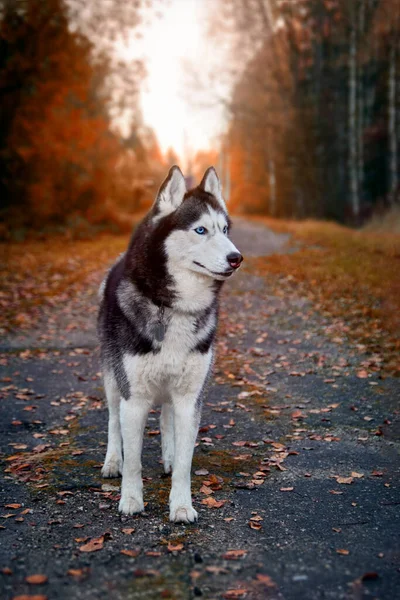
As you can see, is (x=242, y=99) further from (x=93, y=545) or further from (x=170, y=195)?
(x=93, y=545)

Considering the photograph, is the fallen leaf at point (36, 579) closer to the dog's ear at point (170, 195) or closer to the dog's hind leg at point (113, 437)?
the dog's hind leg at point (113, 437)

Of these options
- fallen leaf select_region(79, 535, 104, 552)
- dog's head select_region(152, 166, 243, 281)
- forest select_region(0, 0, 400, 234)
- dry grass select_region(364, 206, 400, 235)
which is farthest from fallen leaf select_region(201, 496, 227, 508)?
forest select_region(0, 0, 400, 234)

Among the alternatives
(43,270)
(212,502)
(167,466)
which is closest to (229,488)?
(212,502)

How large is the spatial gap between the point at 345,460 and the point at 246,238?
53.5 feet

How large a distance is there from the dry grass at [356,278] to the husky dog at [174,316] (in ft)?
14.5

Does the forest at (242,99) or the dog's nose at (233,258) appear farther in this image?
the forest at (242,99)

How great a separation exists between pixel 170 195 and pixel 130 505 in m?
2.15

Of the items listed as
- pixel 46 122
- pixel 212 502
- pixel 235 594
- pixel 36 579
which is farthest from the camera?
pixel 46 122

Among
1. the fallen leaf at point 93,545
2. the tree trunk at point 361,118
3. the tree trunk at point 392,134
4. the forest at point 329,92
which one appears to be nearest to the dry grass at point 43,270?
the fallen leaf at point 93,545

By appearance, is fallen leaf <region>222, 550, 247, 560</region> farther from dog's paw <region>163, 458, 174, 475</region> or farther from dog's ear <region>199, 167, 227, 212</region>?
dog's ear <region>199, 167, 227, 212</region>

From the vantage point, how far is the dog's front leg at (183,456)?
406 centimetres

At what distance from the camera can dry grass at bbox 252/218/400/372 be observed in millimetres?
9305

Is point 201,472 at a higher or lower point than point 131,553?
lower

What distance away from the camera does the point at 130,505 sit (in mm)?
4156
